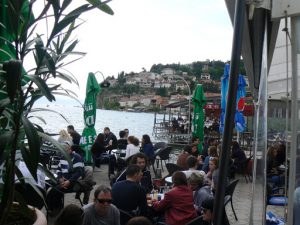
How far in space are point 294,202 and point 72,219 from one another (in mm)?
1753

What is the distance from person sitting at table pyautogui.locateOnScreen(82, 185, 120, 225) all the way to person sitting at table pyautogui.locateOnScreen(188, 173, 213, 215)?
1403 millimetres

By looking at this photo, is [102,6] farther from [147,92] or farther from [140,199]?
[147,92]

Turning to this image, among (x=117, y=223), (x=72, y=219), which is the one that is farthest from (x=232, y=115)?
(x=117, y=223)

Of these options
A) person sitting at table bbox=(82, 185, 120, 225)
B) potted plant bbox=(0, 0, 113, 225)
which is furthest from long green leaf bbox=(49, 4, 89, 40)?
person sitting at table bbox=(82, 185, 120, 225)

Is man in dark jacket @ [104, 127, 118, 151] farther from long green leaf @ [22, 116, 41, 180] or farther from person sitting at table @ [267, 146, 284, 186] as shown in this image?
long green leaf @ [22, 116, 41, 180]

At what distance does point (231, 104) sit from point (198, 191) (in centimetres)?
402

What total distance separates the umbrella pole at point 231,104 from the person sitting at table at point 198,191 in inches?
142

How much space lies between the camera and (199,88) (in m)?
13.5

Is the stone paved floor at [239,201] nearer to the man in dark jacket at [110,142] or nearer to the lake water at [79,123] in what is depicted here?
the man in dark jacket at [110,142]

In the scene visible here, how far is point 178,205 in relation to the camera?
4758 millimetres

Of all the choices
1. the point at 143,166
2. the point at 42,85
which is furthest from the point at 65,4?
the point at 143,166

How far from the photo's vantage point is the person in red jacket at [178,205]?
15.5ft

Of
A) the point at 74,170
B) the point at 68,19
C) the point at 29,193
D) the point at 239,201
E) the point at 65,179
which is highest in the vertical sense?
the point at 68,19

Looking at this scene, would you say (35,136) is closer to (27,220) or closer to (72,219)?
(27,220)
